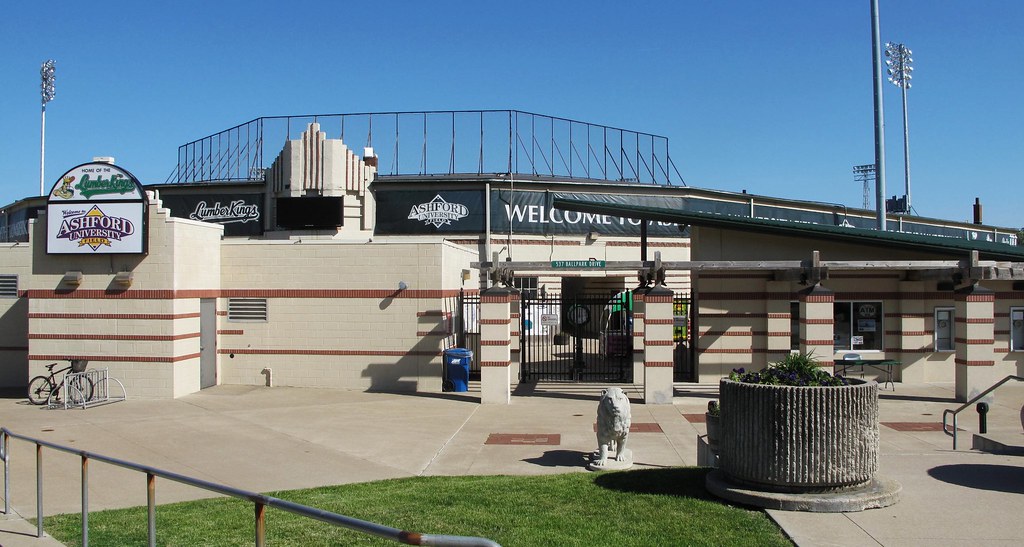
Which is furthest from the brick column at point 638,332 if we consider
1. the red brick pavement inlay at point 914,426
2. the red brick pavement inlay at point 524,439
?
the red brick pavement inlay at point 524,439

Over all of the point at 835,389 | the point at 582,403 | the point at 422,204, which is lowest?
the point at 582,403

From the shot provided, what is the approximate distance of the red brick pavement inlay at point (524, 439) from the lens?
13641mm

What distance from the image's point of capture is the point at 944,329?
21.0m

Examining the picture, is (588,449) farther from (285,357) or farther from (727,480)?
(285,357)

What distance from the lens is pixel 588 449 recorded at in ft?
42.4

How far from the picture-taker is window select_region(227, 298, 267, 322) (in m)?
21.0

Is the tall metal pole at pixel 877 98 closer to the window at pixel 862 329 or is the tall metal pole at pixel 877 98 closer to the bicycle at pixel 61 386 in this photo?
the window at pixel 862 329

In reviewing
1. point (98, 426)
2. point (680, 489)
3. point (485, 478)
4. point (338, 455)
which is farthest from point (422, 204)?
point (680, 489)

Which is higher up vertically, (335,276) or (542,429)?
(335,276)

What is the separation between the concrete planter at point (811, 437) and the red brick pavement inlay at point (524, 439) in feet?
19.4

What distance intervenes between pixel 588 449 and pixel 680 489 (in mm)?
4308

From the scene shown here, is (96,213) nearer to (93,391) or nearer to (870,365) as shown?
(93,391)

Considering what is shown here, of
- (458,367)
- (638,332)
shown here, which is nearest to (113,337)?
(458,367)

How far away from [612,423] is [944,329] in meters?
13.8
